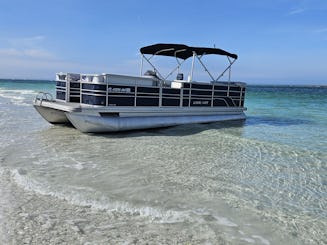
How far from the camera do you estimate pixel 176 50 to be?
42.5ft

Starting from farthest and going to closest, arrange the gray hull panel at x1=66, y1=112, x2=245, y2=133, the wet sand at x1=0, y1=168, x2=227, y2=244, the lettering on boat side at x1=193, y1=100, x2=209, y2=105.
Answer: the lettering on boat side at x1=193, y1=100, x2=209, y2=105 → the gray hull panel at x1=66, y1=112, x2=245, y2=133 → the wet sand at x1=0, y1=168, x2=227, y2=244

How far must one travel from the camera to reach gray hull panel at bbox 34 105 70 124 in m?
11.0

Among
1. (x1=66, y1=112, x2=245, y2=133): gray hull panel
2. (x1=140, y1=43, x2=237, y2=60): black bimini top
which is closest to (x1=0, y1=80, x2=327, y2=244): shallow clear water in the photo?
(x1=66, y1=112, x2=245, y2=133): gray hull panel

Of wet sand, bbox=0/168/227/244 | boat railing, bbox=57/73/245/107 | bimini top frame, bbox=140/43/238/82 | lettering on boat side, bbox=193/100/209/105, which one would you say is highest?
bimini top frame, bbox=140/43/238/82

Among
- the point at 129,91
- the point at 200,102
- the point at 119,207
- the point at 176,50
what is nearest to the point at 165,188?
the point at 119,207

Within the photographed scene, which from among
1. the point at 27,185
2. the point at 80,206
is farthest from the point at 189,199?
the point at 27,185

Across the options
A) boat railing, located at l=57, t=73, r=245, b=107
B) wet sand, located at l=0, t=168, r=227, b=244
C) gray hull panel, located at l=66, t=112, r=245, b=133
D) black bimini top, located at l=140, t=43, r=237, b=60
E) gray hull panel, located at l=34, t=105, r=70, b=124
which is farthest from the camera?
black bimini top, located at l=140, t=43, r=237, b=60

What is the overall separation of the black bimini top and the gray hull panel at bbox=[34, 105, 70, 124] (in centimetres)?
385

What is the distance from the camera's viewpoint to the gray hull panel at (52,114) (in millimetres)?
11016

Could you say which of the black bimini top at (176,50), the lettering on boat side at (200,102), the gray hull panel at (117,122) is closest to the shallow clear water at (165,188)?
the gray hull panel at (117,122)

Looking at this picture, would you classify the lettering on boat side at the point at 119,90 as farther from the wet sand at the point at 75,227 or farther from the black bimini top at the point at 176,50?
the wet sand at the point at 75,227

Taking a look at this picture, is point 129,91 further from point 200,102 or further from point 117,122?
point 200,102

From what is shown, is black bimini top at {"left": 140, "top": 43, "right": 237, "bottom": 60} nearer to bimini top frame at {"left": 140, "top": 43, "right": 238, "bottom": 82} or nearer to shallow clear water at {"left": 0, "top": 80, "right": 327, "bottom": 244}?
bimini top frame at {"left": 140, "top": 43, "right": 238, "bottom": 82}

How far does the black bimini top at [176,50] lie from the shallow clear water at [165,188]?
4204 mm
